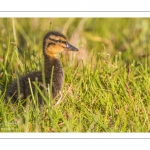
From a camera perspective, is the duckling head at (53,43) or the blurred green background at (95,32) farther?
the blurred green background at (95,32)

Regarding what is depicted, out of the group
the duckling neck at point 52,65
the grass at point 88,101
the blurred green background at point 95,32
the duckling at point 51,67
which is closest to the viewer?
the grass at point 88,101

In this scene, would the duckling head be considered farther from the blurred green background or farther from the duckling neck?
the blurred green background

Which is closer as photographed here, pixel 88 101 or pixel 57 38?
pixel 88 101

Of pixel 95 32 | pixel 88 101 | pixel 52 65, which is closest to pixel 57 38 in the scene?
pixel 52 65

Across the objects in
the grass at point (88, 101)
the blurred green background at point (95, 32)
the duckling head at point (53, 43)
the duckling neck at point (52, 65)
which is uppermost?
the blurred green background at point (95, 32)

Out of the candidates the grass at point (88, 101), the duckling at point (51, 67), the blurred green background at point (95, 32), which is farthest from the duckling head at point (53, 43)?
the blurred green background at point (95, 32)

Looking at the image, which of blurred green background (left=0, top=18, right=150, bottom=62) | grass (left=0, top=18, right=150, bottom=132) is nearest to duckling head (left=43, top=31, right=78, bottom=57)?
grass (left=0, top=18, right=150, bottom=132)

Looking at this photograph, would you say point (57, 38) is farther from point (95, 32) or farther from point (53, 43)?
point (95, 32)

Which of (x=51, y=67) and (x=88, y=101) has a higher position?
(x=51, y=67)

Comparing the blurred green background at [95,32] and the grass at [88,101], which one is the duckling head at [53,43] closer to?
the grass at [88,101]

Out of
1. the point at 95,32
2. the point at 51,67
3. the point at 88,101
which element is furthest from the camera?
the point at 95,32
